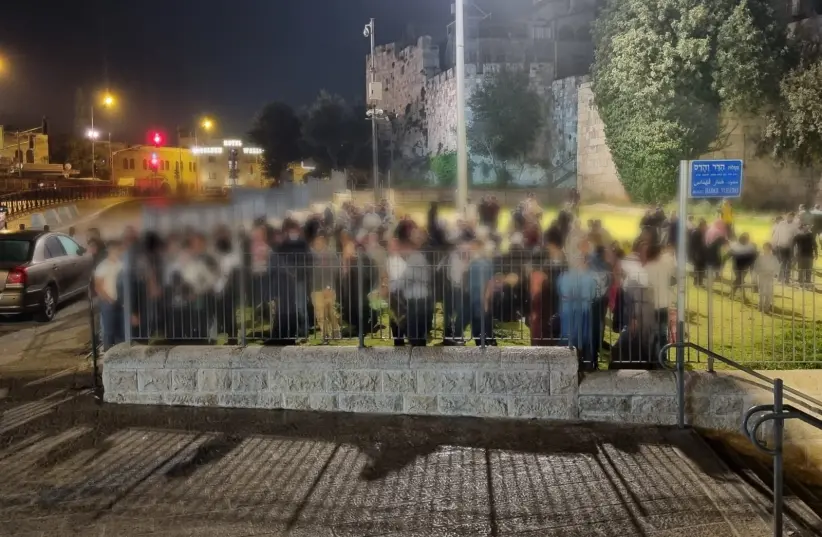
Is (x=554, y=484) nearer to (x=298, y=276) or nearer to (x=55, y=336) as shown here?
(x=298, y=276)

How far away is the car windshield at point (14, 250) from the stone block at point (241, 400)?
7.06 metres

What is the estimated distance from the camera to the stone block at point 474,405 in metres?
7.73

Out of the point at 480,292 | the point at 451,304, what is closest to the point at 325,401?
the point at 451,304

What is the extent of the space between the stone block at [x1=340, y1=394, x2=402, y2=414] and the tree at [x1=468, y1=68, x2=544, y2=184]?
141ft

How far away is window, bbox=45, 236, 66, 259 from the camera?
14.2m

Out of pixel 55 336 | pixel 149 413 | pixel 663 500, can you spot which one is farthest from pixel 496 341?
pixel 55 336

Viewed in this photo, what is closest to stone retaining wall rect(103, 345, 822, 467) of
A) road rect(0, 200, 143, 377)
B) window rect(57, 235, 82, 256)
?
road rect(0, 200, 143, 377)

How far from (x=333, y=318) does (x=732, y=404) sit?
3.85m

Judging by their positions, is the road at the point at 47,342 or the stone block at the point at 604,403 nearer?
the stone block at the point at 604,403

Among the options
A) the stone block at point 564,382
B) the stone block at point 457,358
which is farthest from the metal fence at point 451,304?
the stone block at point 564,382

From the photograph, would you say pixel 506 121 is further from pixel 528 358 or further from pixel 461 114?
pixel 528 358

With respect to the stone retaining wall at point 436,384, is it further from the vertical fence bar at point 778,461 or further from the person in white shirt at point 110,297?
the vertical fence bar at point 778,461

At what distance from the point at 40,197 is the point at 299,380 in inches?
1167

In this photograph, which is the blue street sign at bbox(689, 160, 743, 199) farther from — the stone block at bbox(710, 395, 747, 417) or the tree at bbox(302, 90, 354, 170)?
the tree at bbox(302, 90, 354, 170)
